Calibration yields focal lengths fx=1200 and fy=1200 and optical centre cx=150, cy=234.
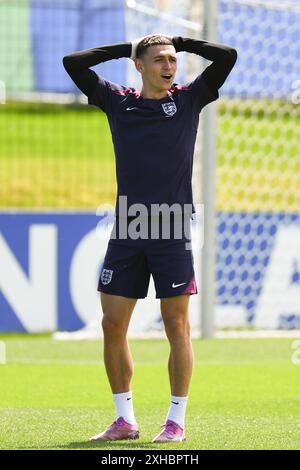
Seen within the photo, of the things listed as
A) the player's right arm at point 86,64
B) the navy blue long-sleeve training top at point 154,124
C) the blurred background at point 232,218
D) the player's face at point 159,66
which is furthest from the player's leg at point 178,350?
the blurred background at point 232,218

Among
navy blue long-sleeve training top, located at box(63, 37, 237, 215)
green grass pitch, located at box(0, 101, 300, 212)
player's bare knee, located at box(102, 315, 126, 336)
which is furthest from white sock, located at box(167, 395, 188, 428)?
green grass pitch, located at box(0, 101, 300, 212)

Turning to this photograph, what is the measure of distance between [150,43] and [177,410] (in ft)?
5.96

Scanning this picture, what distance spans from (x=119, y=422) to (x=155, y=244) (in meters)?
0.91

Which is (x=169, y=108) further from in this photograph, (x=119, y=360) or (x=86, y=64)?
(x=119, y=360)

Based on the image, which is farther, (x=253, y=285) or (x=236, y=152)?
(x=236, y=152)

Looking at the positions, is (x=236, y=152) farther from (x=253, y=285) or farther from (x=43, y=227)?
(x=43, y=227)

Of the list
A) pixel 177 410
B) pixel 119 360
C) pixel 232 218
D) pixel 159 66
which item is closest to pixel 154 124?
pixel 159 66

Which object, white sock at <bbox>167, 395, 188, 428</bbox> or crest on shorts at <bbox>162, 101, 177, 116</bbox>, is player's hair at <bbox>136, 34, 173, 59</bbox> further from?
white sock at <bbox>167, 395, 188, 428</bbox>

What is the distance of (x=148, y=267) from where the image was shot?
19.7 ft

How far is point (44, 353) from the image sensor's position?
9.56 metres

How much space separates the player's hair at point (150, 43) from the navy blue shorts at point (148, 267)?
0.94 metres

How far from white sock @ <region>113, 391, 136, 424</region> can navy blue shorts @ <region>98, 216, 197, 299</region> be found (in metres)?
0.51

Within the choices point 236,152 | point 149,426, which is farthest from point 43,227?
point 149,426

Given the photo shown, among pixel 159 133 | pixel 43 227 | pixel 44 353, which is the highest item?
pixel 159 133
